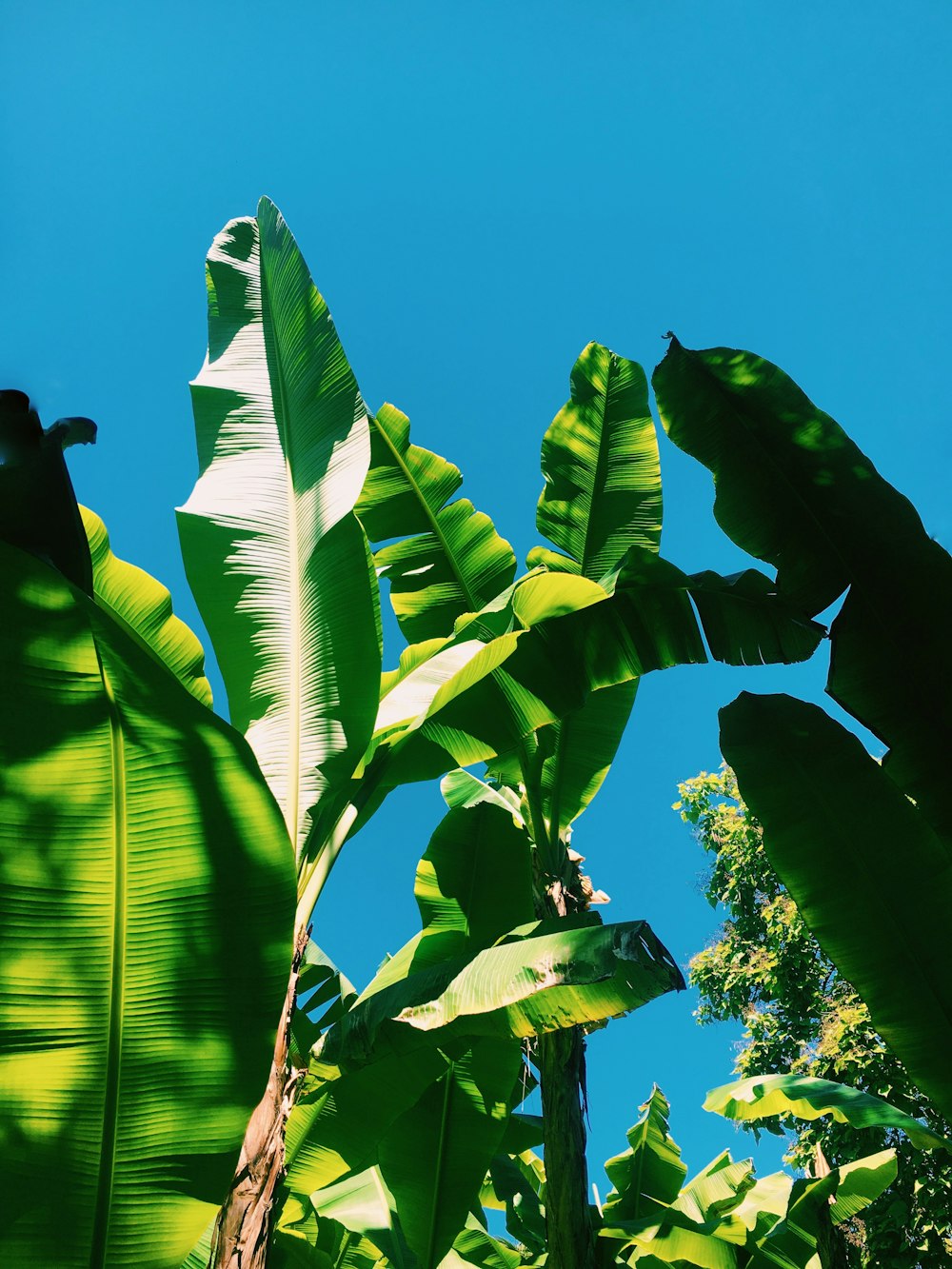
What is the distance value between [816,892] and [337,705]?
1.29 metres

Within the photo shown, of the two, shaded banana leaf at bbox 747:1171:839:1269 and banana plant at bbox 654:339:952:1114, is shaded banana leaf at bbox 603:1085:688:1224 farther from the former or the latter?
banana plant at bbox 654:339:952:1114

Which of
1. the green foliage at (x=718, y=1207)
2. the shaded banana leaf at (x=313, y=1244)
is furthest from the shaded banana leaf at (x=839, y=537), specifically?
the shaded banana leaf at (x=313, y=1244)

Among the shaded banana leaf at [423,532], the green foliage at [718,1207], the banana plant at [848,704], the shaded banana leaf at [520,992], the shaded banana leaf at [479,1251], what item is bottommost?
the shaded banana leaf at [479,1251]

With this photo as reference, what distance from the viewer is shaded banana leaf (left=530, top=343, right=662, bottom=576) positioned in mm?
3869

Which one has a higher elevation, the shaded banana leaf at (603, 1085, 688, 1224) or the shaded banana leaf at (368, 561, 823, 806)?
the shaded banana leaf at (368, 561, 823, 806)

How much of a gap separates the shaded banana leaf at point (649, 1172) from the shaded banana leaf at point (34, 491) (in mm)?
3970

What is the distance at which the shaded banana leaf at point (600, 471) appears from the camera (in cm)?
387

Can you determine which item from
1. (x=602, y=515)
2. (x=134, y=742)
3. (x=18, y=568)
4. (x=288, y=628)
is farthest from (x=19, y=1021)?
(x=602, y=515)

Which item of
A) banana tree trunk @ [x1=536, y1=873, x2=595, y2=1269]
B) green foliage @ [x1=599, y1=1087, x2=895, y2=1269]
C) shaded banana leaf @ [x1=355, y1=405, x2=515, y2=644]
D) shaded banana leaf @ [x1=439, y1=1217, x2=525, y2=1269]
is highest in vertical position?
shaded banana leaf @ [x1=355, y1=405, x2=515, y2=644]

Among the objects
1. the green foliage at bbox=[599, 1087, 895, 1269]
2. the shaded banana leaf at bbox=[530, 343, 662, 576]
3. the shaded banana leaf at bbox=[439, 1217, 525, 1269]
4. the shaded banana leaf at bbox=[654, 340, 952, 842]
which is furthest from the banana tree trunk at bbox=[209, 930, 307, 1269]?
the shaded banana leaf at bbox=[530, 343, 662, 576]

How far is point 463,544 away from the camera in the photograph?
407cm

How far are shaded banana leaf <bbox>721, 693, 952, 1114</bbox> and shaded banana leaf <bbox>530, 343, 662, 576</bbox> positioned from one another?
1.90 meters

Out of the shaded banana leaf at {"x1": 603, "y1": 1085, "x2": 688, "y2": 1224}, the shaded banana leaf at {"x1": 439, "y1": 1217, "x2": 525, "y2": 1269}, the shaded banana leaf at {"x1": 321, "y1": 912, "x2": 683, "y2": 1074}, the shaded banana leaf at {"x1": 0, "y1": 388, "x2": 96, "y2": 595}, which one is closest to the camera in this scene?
the shaded banana leaf at {"x1": 0, "y1": 388, "x2": 96, "y2": 595}

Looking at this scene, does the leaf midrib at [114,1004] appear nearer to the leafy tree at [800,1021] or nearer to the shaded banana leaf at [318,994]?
the shaded banana leaf at [318,994]
